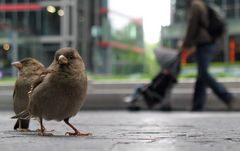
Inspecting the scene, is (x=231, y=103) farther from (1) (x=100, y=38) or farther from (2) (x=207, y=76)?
(1) (x=100, y=38)

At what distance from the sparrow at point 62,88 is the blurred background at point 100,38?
6.76 metres

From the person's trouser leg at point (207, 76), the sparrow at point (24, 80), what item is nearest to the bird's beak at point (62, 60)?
the sparrow at point (24, 80)

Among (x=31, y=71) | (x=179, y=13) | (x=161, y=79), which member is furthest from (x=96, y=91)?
(x=179, y=13)

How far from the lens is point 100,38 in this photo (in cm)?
2117

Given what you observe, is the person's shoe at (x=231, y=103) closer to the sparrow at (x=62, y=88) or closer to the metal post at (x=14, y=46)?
the sparrow at (x=62, y=88)

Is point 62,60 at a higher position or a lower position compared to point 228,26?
lower

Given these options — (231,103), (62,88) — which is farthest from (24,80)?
(231,103)

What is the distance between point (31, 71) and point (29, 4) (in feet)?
110

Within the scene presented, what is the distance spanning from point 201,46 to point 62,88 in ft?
20.9

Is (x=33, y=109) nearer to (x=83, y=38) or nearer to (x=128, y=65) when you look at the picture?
(x=83, y=38)

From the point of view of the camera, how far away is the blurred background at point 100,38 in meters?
16.3

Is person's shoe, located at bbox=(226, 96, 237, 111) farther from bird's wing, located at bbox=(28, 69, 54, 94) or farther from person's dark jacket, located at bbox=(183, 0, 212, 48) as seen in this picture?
bird's wing, located at bbox=(28, 69, 54, 94)

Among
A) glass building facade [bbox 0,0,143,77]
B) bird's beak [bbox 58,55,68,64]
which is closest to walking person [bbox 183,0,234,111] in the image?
glass building facade [bbox 0,0,143,77]

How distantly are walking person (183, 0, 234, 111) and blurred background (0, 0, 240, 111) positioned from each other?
25.8 inches
